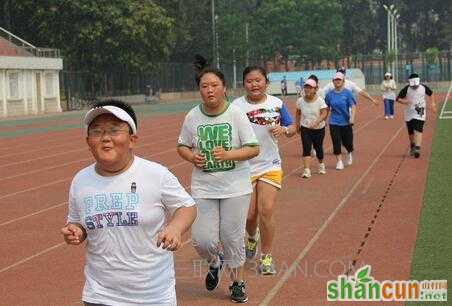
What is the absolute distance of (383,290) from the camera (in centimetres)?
680

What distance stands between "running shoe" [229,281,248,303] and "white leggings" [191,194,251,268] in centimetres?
15

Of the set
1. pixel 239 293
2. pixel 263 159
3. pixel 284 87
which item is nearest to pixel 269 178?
pixel 263 159

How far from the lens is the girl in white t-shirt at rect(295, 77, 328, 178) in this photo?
14.2m

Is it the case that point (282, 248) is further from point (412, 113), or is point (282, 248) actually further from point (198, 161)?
point (412, 113)

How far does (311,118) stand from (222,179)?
8245 millimetres

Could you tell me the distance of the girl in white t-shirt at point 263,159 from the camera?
7.40 metres

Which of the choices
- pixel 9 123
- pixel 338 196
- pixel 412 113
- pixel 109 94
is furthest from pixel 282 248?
pixel 109 94

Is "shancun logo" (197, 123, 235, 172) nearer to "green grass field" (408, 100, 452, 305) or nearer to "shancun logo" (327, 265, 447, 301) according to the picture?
"shancun logo" (327, 265, 447, 301)

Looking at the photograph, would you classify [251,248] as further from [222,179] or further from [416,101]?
[416,101]

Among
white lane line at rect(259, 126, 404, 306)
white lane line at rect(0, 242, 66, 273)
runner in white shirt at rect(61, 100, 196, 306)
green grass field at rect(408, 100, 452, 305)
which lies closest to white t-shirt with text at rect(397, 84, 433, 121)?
green grass field at rect(408, 100, 452, 305)

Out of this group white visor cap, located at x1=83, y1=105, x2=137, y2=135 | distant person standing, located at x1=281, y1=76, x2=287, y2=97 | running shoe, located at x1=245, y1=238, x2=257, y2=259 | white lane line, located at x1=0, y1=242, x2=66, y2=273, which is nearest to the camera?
white visor cap, located at x1=83, y1=105, x2=137, y2=135

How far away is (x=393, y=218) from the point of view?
10117 millimetres

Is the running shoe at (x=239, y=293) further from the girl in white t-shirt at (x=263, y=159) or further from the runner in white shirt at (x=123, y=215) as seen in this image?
the runner in white shirt at (x=123, y=215)

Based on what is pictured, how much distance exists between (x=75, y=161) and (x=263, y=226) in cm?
1269
